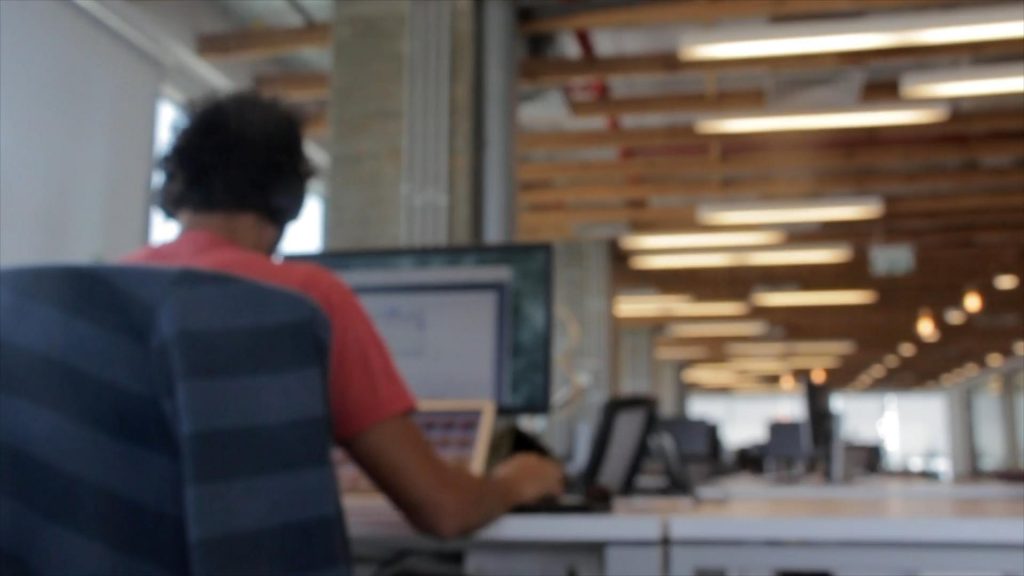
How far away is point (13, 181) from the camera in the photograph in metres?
2.31

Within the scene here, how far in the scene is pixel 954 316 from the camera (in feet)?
41.1

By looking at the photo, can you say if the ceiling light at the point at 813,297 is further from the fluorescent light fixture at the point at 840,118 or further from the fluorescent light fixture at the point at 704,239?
the fluorescent light fixture at the point at 840,118

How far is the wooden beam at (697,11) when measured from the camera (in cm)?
537

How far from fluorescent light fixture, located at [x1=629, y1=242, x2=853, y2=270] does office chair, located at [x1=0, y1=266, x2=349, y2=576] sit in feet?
31.8

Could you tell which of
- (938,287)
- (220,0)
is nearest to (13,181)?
(220,0)

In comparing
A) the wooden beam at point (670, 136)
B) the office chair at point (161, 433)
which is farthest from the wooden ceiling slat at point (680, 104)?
the office chair at point (161, 433)

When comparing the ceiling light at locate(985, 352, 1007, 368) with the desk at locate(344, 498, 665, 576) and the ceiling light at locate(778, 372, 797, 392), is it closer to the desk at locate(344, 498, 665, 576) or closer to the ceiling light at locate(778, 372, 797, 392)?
the desk at locate(344, 498, 665, 576)

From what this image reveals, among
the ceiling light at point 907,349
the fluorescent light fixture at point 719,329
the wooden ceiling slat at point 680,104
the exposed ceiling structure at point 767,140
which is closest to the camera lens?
the exposed ceiling structure at point 767,140

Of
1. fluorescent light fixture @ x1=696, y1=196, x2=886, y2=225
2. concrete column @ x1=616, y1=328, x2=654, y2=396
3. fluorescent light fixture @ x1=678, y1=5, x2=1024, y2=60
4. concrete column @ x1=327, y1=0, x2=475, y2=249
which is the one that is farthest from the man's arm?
concrete column @ x1=616, y1=328, x2=654, y2=396

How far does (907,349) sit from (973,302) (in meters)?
7.03

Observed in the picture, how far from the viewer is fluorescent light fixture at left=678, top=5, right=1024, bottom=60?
481 centimetres

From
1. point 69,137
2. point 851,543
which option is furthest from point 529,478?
point 69,137

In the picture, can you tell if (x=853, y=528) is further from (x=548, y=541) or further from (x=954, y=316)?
(x=954, y=316)

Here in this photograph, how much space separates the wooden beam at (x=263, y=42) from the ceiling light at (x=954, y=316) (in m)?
9.78
